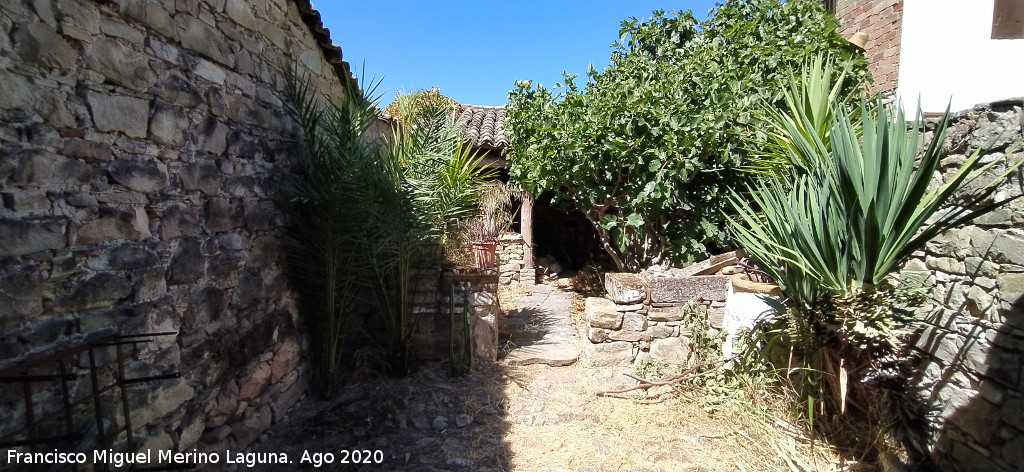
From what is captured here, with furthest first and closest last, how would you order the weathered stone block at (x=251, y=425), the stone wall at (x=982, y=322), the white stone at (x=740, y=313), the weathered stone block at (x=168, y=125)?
the white stone at (x=740, y=313), the weathered stone block at (x=251, y=425), the stone wall at (x=982, y=322), the weathered stone block at (x=168, y=125)

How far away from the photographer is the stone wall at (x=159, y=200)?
1.64m

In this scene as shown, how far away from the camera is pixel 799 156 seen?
2920 millimetres

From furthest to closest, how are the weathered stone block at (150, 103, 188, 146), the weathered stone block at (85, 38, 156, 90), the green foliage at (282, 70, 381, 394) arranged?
1. the green foliage at (282, 70, 381, 394)
2. the weathered stone block at (150, 103, 188, 146)
3. the weathered stone block at (85, 38, 156, 90)

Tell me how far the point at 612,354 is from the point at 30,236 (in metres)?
3.63

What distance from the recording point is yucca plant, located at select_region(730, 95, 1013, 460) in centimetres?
236

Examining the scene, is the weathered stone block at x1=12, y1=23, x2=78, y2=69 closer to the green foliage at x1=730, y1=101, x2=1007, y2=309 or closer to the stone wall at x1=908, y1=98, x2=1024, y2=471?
the green foliage at x1=730, y1=101, x2=1007, y2=309

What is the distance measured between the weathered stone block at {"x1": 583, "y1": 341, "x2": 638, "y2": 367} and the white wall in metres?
2.54

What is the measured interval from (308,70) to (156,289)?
6.98 ft

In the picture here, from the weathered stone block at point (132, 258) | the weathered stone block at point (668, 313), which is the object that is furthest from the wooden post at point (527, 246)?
the weathered stone block at point (132, 258)

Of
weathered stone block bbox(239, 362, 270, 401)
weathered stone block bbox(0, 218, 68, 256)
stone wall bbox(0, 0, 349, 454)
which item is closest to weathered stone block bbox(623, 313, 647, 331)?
stone wall bbox(0, 0, 349, 454)

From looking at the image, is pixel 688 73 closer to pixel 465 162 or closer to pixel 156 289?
pixel 465 162

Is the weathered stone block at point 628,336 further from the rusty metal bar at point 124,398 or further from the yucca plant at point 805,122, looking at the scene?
the rusty metal bar at point 124,398

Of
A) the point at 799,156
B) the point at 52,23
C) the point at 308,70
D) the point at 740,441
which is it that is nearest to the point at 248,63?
the point at 308,70

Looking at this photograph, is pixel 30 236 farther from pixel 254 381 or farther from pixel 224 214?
pixel 254 381
